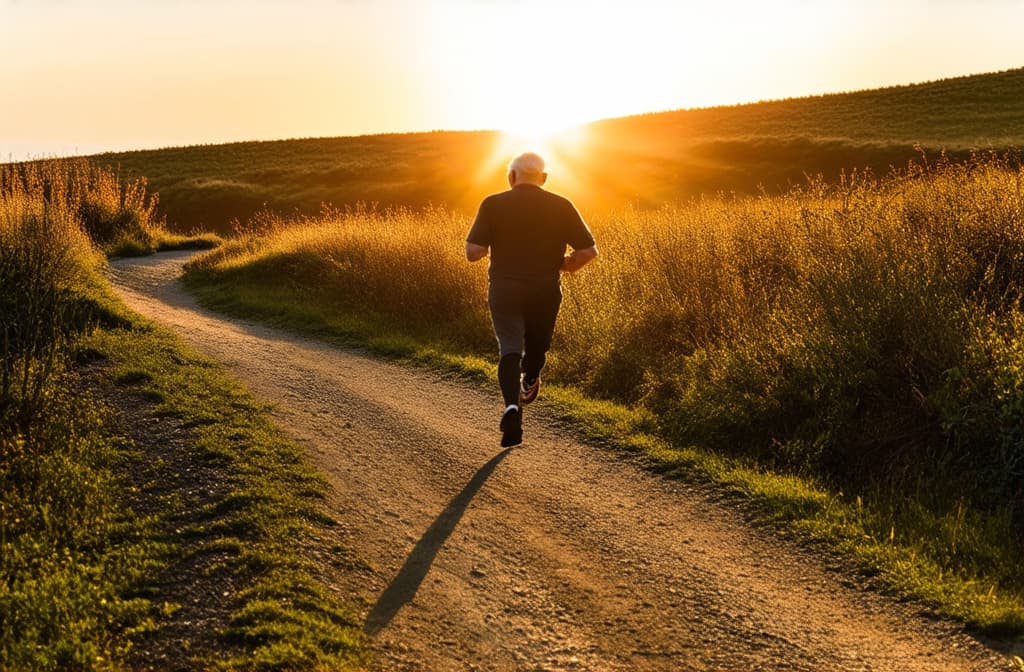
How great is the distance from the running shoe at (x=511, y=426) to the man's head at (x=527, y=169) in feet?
6.24

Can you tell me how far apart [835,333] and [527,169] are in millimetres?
3356

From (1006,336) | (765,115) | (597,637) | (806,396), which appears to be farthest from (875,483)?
(765,115)

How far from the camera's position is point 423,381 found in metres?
11.1

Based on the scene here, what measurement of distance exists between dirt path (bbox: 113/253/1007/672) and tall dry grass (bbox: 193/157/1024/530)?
1.42 metres

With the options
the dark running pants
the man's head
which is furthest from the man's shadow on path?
the man's head

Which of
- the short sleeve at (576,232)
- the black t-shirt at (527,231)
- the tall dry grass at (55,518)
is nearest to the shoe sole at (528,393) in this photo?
the black t-shirt at (527,231)

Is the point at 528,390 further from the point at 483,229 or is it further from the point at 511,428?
the point at 483,229

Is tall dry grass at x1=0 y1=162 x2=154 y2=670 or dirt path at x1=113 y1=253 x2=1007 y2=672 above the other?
tall dry grass at x1=0 y1=162 x2=154 y2=670

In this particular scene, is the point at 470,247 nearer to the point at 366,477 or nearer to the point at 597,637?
the point at 366,477

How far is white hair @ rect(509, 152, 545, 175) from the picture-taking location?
7.34 metres

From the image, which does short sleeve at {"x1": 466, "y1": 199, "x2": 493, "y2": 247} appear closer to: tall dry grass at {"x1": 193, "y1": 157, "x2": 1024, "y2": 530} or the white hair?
the white hair

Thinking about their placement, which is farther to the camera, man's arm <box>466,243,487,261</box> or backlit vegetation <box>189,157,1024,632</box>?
man's arm <box>466,243,487,261</box>

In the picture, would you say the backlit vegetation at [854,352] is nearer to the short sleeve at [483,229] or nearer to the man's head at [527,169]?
the short sleeve at [483,229]

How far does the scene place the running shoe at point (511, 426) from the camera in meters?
7.56
